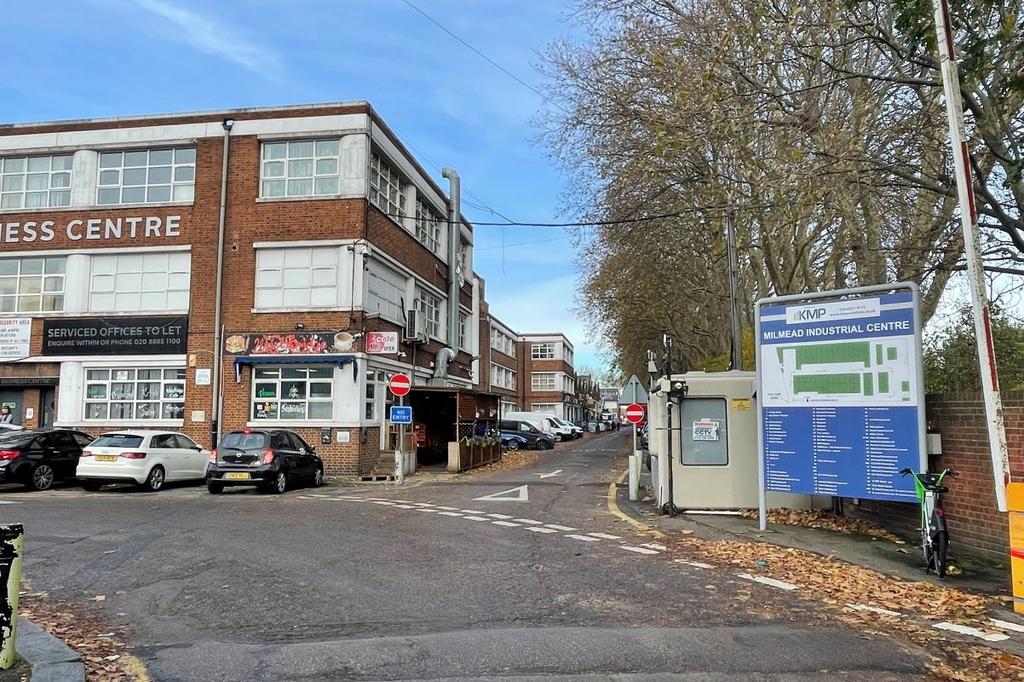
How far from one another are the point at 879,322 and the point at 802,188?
1967 mm

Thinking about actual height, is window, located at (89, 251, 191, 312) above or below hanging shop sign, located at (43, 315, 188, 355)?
above

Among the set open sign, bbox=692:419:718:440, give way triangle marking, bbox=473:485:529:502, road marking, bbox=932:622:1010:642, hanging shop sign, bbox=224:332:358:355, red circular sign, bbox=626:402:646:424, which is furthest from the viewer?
hanging shop sign, bbox=224:332:358:355

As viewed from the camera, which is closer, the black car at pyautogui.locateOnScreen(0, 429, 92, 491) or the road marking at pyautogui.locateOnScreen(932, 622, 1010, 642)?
the road marking at pyautogui.locateOnScreen(932, 622, 1010, 642)

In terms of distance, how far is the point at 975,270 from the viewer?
7.31m

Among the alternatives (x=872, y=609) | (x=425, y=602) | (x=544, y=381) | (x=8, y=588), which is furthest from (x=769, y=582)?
(x=544, y=381)

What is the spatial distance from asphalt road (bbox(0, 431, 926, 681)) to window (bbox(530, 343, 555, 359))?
68.3 metres

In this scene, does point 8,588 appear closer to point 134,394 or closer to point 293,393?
point 293,393

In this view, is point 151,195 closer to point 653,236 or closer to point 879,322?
point 653,236

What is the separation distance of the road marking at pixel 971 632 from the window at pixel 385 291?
19239 mm

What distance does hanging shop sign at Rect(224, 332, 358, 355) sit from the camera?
23203 mm

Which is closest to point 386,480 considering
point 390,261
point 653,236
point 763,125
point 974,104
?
point 390,261

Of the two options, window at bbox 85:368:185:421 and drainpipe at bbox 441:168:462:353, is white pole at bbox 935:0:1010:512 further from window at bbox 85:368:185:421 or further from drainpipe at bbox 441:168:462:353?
drainpipe at bbox 441:168:462:353

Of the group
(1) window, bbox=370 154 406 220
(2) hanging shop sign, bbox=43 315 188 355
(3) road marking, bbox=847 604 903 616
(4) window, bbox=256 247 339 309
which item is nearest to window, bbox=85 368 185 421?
(2) hanging shop sign, bbox=43 315 188 355

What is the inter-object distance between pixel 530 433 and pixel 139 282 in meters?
22.9
